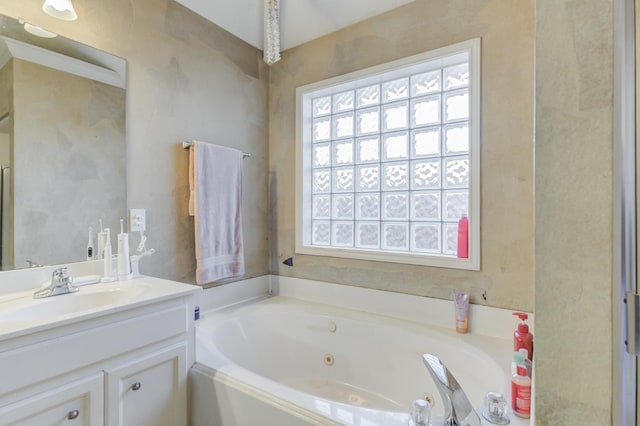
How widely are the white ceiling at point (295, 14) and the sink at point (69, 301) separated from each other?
1.76m

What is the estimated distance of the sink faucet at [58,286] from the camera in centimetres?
132

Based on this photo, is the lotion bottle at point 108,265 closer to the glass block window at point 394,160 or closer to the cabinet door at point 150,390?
the cabinet door at point 150,390

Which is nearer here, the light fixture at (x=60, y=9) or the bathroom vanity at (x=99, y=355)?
the bathroom vanity at (x=99, y=355)

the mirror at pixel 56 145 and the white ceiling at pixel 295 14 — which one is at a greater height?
the white ceiling at pixel 295 14

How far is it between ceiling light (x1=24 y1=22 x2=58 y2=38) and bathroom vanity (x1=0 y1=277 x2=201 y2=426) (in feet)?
3.81

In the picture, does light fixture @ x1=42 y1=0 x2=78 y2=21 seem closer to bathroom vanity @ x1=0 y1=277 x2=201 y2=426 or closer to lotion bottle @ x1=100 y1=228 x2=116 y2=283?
lotion bottle @ x1=100 y1=228 x2=116 y2=283

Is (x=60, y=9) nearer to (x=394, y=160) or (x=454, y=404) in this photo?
(x=394, y=160)

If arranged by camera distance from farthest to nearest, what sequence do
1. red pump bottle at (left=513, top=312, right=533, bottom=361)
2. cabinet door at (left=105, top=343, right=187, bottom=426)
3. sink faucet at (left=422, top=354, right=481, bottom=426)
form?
red pump bottle at (left=513, top=312, right=533, bottom=361)
cabinet door at (left=105, top=343, right=187, bottom=426)
sink faucet at (left=422, top=354, right=481, bottom=426)

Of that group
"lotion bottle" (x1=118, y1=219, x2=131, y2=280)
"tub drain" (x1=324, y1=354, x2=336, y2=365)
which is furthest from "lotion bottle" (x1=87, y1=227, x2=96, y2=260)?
"tub drain" (x1=324, y1=354, x2=336, y2=365)

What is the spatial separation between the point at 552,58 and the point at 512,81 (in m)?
1.34

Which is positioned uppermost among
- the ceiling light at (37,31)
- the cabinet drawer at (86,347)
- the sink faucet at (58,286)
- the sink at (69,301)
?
the ceiling light at (37,31)

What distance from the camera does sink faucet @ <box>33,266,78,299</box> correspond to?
4.34ft

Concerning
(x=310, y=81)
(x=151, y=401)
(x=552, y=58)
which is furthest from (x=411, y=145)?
(x=151, y=401)

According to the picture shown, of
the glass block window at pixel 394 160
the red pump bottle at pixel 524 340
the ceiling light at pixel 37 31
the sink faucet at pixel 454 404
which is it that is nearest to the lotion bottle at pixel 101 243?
the ceiling light at pixel 37 31
